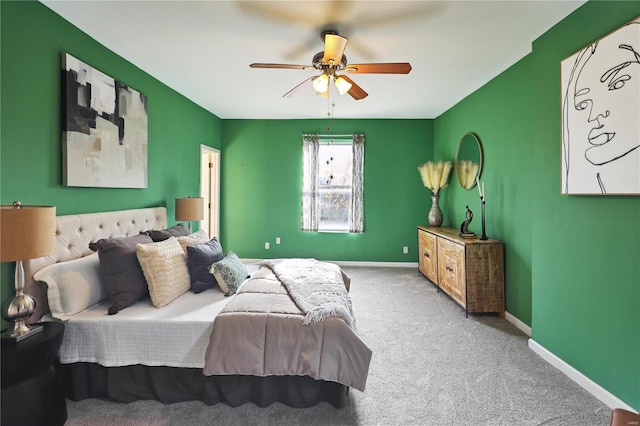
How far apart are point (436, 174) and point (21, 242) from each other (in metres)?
4.81

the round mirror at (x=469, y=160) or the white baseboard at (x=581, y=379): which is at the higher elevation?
the round mirror at (x=469, y=160)

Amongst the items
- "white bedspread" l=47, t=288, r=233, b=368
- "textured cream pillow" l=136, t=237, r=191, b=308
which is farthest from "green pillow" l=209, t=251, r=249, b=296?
"white bedspread" l=47, t=288, r=233, b=368

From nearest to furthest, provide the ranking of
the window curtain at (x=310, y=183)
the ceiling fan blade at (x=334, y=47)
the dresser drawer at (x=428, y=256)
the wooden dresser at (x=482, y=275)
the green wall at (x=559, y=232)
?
the green wall at (x=559, y=232), the ceiling fan blade at (x=334, y=47), the wooden dresser at (x=482, y=275), the dresser drawer at (x=428, y=256), the window curtain at (x=310, y=183)

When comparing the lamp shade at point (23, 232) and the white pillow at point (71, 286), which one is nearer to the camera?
the lamp shade at point (23, 232)

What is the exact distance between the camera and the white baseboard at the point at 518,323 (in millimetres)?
3131

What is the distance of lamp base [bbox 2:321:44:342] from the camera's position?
1659 mm

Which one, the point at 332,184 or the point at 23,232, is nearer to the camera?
the point at 23,232

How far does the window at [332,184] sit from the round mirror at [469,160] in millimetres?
1656

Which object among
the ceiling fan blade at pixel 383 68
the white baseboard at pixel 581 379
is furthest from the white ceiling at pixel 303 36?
the white baseboard at pixel 581 379

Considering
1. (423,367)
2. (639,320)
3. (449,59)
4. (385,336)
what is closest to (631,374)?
(639,320)

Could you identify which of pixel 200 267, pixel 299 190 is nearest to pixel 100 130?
pixel 200 267

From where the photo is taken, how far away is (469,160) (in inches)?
176

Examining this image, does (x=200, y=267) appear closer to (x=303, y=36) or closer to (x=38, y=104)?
(x=38, y=104)

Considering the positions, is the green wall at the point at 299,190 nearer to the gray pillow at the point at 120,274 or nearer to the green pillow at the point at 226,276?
the green pillow at the point at 226,276
